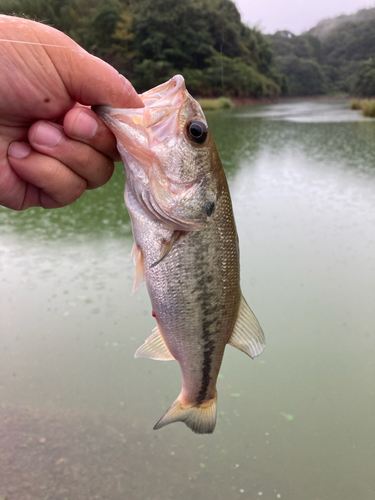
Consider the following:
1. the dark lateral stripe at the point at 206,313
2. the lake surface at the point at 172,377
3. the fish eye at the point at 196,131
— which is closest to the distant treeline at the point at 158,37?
the fish eye at the point at 196,131

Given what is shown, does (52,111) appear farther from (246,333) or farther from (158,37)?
(158,37)

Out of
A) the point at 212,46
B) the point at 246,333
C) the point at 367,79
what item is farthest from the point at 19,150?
the point at 367,79

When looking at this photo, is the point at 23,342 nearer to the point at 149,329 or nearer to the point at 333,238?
the point at 149,329

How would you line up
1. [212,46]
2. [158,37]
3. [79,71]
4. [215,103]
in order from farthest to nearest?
[215,103], [212,46], [158,37], [79,71]

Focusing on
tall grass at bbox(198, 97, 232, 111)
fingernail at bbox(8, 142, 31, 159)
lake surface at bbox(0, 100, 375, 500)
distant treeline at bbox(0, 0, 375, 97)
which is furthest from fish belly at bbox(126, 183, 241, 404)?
tall grass at bbox(198, 97, 232, 111)

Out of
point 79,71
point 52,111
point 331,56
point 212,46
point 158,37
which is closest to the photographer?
point 79,71

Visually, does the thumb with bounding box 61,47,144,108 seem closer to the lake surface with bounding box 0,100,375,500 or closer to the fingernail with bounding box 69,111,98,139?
the fingernail with bounding box 69,111,98,139
